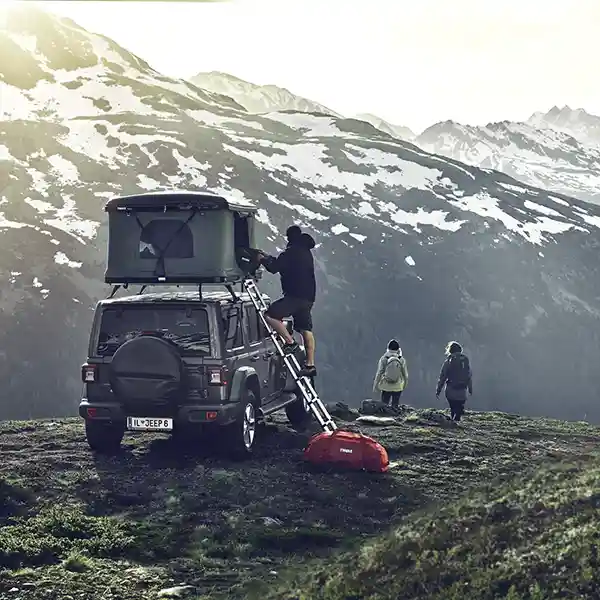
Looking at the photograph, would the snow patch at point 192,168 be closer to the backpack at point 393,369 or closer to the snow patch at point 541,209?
the snow patch at point 541,209

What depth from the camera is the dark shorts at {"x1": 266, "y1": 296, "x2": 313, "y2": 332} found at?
Result: 14977 millimetres

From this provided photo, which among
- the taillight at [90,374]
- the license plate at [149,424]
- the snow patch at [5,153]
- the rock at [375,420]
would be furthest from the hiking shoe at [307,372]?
the snow patch at [5,153]

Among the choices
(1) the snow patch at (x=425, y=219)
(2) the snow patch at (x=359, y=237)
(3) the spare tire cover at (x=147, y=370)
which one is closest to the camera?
(3) the spare tire cover at (x=147, y=370)

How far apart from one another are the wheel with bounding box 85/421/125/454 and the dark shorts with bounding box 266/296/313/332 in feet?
11.4

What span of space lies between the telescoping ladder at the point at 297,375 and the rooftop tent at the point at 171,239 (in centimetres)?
76

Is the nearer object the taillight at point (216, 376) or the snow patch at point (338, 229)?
the taillight at point (216, 376)

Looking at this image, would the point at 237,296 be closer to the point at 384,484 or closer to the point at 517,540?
the point at 384,484

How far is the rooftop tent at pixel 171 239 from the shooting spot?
14.6 metres

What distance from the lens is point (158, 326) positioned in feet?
46.4

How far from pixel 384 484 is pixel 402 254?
92135 mm

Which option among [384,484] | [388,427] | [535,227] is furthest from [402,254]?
[384,484]

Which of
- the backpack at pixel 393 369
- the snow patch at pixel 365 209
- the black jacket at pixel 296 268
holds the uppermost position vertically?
the snow patch at pixel 365 209

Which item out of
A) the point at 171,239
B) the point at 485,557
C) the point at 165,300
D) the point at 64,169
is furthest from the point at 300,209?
the point at 485,557

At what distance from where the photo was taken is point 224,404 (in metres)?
13.7
